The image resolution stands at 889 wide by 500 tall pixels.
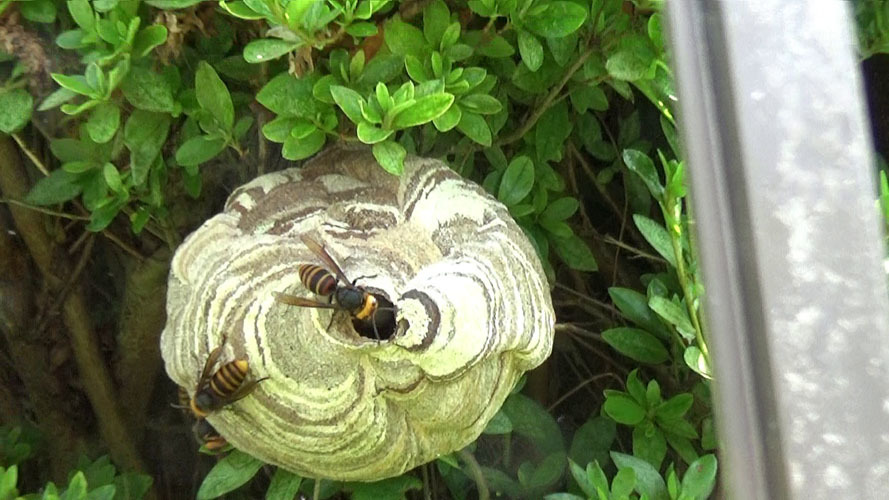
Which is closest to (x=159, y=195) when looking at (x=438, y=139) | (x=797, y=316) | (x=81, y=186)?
(x=81, y=186)

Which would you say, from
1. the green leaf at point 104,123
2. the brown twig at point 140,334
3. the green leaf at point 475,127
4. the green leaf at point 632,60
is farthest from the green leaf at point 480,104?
the brown twig at point 140,334

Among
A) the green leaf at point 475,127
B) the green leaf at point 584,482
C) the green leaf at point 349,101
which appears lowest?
the green leaf at point 584,482

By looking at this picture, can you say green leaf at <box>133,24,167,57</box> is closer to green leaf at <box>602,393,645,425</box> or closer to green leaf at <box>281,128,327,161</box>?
green leaf at <box>281,128,327,161</box>

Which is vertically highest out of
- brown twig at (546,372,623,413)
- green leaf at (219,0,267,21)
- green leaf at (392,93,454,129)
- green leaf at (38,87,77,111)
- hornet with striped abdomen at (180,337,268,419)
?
green leaf at (219,0,267,21)

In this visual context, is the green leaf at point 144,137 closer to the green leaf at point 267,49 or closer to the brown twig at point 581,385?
the green leaf at point 267,49

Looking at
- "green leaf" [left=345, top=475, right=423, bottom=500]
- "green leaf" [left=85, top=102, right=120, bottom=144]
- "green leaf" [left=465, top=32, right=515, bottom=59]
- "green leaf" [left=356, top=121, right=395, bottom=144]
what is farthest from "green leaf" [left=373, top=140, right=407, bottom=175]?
"green leaf" [left=345, top=475, right=423, bottom=500]
